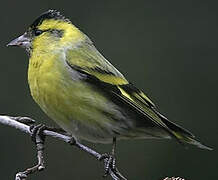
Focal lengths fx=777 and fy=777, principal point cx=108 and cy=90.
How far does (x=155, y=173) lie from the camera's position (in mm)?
8633

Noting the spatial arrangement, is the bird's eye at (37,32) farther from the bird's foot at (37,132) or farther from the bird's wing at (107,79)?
the bird's foot at (37,132)

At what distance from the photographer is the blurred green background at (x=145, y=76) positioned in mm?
8648

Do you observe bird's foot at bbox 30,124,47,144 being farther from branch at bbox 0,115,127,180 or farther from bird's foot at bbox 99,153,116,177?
bird's foot at bbox 99,153,116,177

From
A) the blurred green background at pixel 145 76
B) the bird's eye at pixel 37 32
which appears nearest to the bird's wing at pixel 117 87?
the bird's eye at pixel 37 32

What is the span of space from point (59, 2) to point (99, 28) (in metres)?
0.62

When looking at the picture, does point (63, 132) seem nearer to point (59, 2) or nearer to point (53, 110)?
point (53, 110)

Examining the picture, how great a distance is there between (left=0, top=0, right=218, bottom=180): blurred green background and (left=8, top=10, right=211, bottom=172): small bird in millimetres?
2755

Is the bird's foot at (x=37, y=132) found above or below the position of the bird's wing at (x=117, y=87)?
below

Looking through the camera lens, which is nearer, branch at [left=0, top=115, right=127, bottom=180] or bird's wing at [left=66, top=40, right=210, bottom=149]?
branch at [left=0, top=115, right=127, bottom=180]

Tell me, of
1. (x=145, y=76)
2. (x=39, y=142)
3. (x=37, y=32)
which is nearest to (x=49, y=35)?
(x=37, y=32)

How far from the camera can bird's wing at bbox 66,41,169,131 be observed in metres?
5.59

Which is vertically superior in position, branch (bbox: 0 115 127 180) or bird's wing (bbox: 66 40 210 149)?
bird's wing (bbox: 66 40 210 149)

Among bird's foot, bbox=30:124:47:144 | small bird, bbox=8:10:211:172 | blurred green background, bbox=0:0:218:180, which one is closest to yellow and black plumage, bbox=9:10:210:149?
small bird, bbox=8:10:211:172

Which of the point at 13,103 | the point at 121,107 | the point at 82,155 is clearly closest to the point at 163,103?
the point at 82,155
